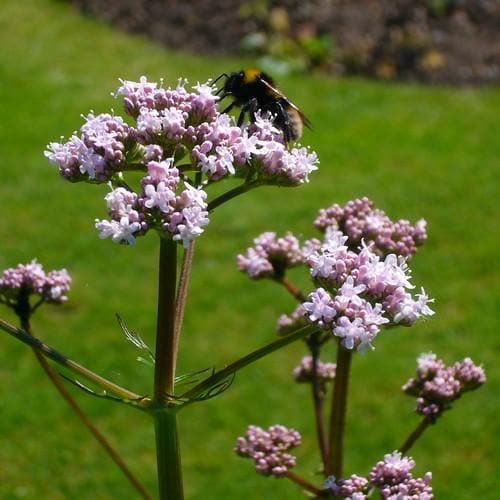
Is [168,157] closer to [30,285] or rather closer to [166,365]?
[166,365]

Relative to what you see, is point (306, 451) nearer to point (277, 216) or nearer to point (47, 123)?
point (277, 216)

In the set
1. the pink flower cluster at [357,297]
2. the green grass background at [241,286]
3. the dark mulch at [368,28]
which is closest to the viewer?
the pink flower cluster at [357,297]

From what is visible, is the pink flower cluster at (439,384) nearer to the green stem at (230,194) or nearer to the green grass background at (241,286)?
the green stem at (230,194)

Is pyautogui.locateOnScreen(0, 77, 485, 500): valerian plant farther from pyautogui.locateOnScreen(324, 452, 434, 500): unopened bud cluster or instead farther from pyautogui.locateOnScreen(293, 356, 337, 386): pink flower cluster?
pyautogui.locateOnScreen(293, 356, 337, 386): pink flower cluster

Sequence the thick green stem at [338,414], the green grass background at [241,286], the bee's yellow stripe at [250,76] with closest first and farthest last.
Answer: the thick green stem at [338,414] → the bee's yellow stripe at [250,76] → the green grass background at [241,286]

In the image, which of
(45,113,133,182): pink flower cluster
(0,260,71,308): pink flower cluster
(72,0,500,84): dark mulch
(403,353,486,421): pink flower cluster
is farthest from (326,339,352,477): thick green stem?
(72,0,500,84): dark mulch

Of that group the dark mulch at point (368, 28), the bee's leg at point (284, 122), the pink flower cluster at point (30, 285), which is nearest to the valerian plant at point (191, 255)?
the bee's leg at point (284, 122)
